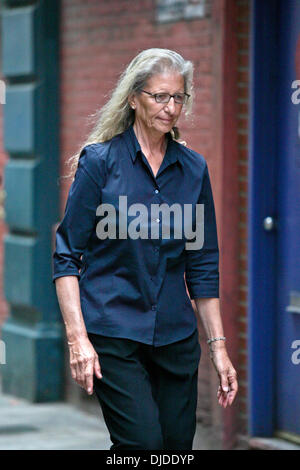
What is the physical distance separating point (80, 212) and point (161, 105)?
1.53 ft

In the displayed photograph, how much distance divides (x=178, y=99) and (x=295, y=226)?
76.4 inches

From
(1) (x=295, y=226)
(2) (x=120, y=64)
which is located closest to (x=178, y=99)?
(1) (x=295, y=226)

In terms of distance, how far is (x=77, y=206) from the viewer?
3.78 metres

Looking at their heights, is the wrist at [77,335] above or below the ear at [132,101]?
below

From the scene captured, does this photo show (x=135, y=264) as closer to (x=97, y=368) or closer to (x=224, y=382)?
(x=97, y=368)

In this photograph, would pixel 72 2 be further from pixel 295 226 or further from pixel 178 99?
pixel 178 99

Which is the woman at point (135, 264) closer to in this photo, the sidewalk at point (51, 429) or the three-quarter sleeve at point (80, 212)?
the three-quarter sleeve at point (80, 212)

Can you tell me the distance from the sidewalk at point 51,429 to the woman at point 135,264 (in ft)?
7.88

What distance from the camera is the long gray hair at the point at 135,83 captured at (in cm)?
378

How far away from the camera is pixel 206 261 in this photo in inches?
159
